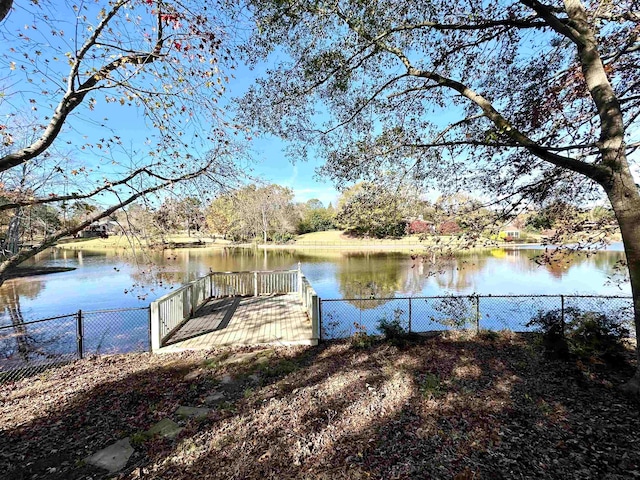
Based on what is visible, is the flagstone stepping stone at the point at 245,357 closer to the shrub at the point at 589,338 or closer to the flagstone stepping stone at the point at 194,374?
the flagstone stepping stone at the point at 194,374

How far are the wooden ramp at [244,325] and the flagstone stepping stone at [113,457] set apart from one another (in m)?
3.06

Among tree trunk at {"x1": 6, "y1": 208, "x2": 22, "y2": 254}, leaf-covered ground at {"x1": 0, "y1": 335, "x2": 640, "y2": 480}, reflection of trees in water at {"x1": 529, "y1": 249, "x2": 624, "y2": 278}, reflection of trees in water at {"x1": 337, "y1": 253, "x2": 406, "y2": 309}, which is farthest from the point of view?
reflection of trees in water at {"x1": 337, "y1": 253, "x2": 406, "y2": 309}

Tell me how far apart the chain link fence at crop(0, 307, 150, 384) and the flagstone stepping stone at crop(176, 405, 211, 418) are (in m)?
3.33

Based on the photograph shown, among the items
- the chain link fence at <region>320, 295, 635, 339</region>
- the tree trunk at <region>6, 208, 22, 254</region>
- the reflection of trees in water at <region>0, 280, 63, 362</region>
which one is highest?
the tree trunk at <region>6, 208, 22, 254</region>

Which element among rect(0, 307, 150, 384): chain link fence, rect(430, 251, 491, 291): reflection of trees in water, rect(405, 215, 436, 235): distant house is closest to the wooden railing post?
rect(0, 307, 150, 384): chain link fence

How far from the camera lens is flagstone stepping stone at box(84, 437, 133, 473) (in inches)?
114

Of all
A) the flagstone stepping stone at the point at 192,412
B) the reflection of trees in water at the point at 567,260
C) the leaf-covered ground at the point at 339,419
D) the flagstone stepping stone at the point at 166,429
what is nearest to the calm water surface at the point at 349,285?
the reflection of trees in water at the point at 567,260

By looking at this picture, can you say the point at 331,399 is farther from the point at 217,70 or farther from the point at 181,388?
the point at 217,70

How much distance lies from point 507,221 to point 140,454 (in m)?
6.60

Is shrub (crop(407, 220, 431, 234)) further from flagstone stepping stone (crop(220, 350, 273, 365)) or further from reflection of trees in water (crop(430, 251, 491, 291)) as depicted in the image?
flagstone stepping stone (crop(220, 350, 273, 365))

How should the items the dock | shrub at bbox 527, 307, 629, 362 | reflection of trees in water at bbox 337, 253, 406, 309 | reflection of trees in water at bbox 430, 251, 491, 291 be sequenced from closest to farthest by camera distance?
shrub at bbox 527, 307, 629, 362 < reflection of trees in water at bbox 430, 251, 491, 291 < the dock < reflection of trees in water at bbox 337, 253, 406, 309

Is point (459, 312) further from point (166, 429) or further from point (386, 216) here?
point (166, 429)

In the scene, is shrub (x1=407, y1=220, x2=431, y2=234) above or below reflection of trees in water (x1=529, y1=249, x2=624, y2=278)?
above

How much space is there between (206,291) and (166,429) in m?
6.74
